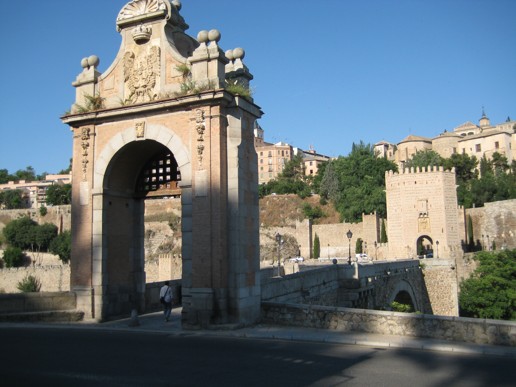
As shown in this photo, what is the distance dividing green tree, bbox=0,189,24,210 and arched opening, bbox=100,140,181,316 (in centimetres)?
11590

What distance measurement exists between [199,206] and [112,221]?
3608 mm

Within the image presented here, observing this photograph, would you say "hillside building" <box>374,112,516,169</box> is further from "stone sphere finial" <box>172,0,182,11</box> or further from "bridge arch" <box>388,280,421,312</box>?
"stone sphere finial" <box>172,0,182,11</box>

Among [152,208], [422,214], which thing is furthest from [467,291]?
[152,208]

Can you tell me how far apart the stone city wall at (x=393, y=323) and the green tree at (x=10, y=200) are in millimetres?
120410

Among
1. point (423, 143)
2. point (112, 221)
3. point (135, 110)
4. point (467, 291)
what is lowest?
point (467, 291)

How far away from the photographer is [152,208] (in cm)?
8719

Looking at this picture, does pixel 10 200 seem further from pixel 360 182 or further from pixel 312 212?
pixel 360 182

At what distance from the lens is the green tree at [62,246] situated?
78.1 m

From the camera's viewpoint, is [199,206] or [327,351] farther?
[199,206]

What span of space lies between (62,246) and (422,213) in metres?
53.1

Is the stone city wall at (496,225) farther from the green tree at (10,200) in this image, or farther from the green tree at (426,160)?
the green tree at (10,200)

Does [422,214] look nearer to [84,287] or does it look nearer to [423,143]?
[84,287]

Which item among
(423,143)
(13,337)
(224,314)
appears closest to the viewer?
(13,337)

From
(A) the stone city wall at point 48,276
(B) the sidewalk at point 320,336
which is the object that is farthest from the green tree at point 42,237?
(B) the sidewalk at point 320,336
